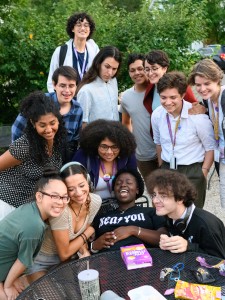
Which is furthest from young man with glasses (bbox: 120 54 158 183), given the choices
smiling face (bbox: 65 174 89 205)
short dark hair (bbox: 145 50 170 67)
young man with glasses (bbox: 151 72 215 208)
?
smiling face (bbox: 65 174 89 205)

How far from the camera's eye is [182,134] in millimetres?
3488

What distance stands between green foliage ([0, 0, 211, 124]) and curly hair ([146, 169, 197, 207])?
4.04 metres

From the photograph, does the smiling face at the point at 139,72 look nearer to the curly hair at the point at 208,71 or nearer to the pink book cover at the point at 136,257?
the curly hair at the point at 208,71

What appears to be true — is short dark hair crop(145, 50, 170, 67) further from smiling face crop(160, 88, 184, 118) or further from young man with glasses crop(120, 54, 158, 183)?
smiling face crop(160, 88, 184, 118)

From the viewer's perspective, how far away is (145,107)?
4.14 metres

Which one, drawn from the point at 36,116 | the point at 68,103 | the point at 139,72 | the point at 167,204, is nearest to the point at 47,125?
the point at 36,116

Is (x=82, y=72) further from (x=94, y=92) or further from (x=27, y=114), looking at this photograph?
(x=27, y=114)

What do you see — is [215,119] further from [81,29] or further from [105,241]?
[81,29]

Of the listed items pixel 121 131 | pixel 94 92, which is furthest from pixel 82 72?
pixel 121 131

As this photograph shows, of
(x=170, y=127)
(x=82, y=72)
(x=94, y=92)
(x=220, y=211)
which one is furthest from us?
(x=220, y=211)

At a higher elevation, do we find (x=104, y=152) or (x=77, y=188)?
(x=104, y=152)

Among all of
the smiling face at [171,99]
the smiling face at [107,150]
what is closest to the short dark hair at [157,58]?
the smiling face at [171,99]

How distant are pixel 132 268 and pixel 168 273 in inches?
9.2

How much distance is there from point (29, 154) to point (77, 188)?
46 centimetres
